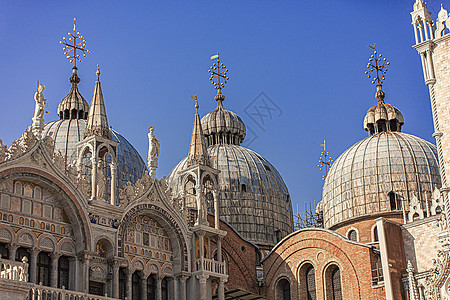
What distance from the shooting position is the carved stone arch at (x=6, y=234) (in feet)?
73.9

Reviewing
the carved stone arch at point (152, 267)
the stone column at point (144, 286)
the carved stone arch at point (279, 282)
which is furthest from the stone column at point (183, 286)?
the carved stone arch at point (279, 282)

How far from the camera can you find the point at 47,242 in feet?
77.5

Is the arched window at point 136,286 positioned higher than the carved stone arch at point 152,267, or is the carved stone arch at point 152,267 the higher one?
the carved stone arch at point 152,267

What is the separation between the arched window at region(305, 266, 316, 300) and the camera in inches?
1368

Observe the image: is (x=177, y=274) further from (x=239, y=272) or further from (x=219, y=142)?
(x=219, y=142)

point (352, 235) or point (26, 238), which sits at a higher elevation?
point (352, 235)

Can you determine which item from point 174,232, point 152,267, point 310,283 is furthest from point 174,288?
point 310,283

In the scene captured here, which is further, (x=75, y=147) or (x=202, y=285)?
(x=75, y=147)

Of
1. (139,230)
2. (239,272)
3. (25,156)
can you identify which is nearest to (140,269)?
(139,230)

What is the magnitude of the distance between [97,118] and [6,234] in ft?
17.6

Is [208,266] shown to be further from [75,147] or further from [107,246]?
[75,147]

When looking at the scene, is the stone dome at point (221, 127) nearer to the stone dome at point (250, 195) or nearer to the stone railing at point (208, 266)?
the stone dome at point (250, 195)

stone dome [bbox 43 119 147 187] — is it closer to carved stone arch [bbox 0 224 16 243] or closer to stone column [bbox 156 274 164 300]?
stone column [bbox 156 274 164 300]

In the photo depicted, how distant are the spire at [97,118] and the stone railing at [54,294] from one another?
5.61m
